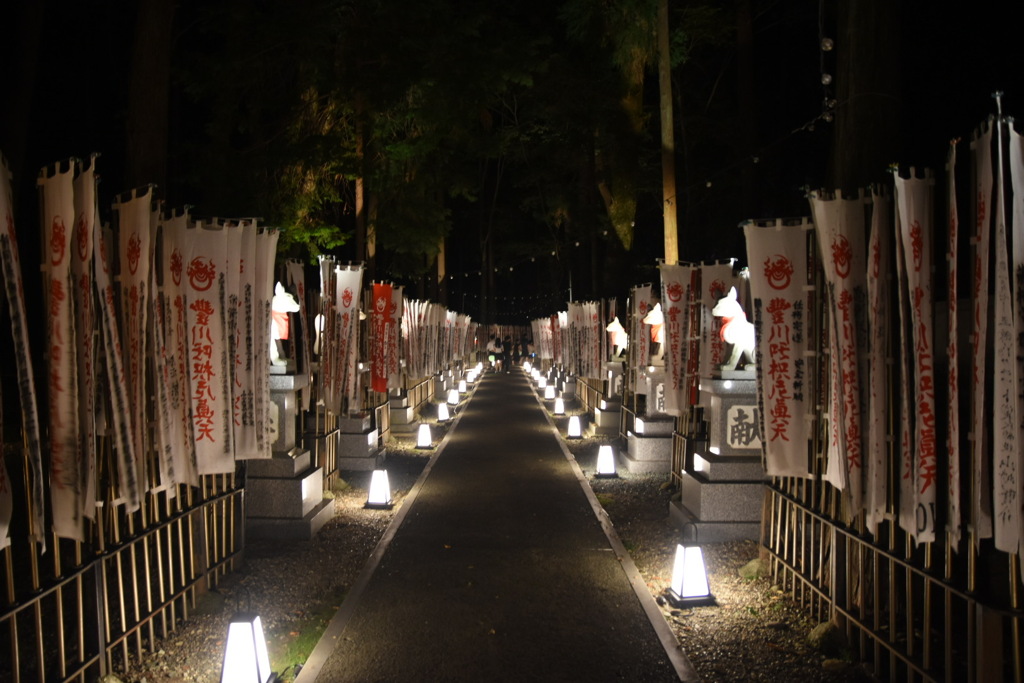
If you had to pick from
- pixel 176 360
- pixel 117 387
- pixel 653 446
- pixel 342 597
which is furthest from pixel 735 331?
pixel 117 387

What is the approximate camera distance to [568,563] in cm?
910

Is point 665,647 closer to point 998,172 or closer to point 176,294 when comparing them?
point 998,172

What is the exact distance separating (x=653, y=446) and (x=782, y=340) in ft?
25.7

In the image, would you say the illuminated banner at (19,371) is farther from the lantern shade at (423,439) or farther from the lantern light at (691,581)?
the lantern shade at (423,439)

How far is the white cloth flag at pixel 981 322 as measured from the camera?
4379 millimetres

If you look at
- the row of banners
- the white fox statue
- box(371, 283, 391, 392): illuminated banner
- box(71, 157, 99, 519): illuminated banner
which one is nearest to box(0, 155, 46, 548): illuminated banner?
the row of banners

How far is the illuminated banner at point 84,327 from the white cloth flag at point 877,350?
19.2 feet

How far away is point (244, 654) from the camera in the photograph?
5543mm

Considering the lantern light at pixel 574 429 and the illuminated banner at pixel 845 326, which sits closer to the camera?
the illuminated banner at pixel 845 326

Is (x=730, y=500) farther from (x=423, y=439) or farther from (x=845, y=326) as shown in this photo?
(x=423, y=439)

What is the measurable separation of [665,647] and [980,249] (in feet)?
13.6

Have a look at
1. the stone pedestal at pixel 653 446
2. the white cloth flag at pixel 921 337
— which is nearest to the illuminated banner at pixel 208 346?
the white cloth flag at pixel 921 337

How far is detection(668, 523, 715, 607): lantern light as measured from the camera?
771cm

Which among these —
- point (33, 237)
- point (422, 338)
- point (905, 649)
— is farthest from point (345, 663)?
point (33, 237)
